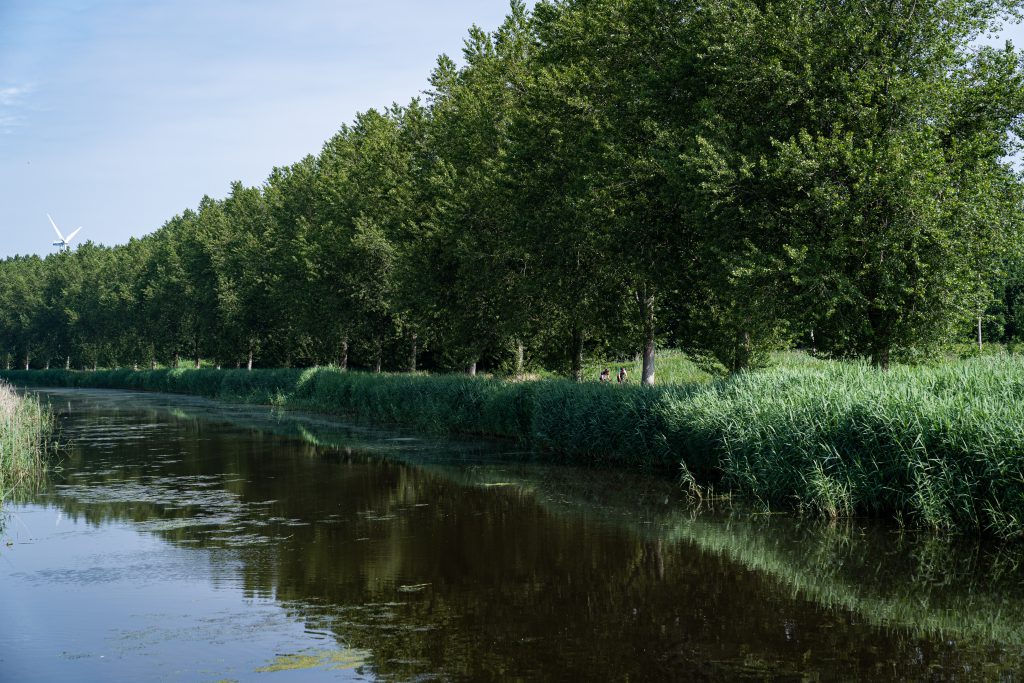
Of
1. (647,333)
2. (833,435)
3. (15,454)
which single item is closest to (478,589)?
(833,435)

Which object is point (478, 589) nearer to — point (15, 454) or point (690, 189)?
point (690, 189)

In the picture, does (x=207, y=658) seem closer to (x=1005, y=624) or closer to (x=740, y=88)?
(x=1005, y=624)

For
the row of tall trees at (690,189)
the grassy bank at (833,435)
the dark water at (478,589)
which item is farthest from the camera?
the row of tall trees at (690,189)

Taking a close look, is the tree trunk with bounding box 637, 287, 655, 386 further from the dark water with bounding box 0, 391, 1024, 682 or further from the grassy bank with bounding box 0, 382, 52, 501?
the grassy bank with bounding box 0, 382, 52, 501

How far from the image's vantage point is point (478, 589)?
39.0 ft

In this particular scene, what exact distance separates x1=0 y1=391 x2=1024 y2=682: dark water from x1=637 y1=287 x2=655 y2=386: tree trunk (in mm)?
10520

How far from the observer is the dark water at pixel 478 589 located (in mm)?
8984

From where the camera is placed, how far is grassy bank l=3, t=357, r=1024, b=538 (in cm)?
1446

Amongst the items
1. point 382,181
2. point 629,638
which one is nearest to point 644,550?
point 629,638

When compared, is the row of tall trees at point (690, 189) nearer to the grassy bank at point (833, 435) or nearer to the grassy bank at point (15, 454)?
the grassy bank at point (833, 435)

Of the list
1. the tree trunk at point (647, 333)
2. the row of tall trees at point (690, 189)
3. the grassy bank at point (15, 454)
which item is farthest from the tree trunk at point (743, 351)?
the grassy bank at point (15, 454)

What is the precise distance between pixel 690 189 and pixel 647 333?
876cm

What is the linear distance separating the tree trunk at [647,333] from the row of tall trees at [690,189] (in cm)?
13

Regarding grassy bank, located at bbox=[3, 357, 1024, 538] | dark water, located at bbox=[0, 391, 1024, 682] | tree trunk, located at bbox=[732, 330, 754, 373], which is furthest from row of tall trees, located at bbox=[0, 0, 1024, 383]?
dark water, located at bbox=[0, 391, 1024, 682]
